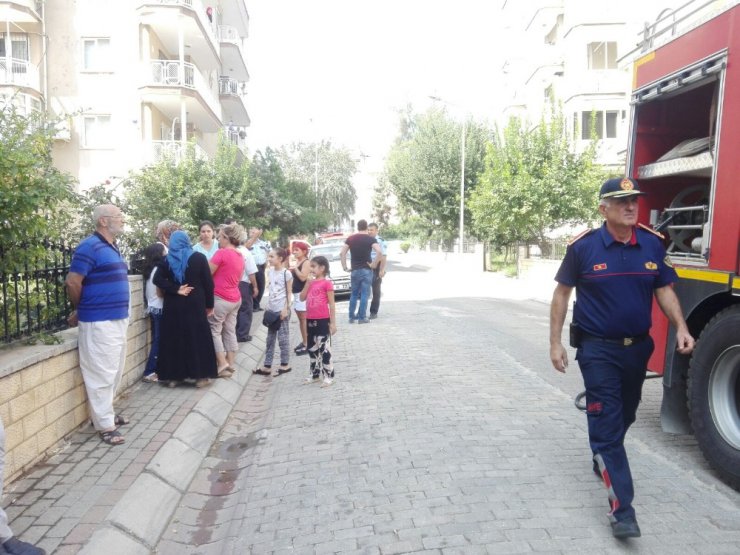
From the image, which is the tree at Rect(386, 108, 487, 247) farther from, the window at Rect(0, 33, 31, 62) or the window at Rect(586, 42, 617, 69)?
the window at Rect(0, 33, 31, 62)

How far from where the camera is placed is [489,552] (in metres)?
3.34

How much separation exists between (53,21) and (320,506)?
987 inches

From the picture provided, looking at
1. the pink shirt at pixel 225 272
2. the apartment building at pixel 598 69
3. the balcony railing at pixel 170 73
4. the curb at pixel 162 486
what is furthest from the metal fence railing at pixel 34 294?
the apartment building at pixel 598 69

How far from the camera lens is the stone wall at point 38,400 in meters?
4.25

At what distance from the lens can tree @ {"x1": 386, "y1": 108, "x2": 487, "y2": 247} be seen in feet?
122

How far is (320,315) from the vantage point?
7.32 metres

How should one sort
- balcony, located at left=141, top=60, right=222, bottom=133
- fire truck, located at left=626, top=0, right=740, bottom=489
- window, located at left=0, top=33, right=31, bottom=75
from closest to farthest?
fire truck, located at left=626, top=0, right=740, bottom=489
window, located at left=0, top=33, right=31, bottom=75
balcony, located at left=141, top=60, right=222, bottom=133

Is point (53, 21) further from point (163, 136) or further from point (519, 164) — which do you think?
point (519, 164)

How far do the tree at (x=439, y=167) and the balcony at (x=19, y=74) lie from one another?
20.7m

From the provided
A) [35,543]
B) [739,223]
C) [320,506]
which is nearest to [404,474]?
[320,506]

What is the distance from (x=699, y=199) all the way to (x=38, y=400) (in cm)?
558

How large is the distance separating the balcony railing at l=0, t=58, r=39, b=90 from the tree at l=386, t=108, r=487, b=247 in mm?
20753

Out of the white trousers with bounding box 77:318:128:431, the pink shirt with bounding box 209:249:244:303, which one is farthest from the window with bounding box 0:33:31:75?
the white trousers with bounding box 77:318:128:431

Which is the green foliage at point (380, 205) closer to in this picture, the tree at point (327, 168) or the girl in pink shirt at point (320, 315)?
the tree at point (327, 168)
